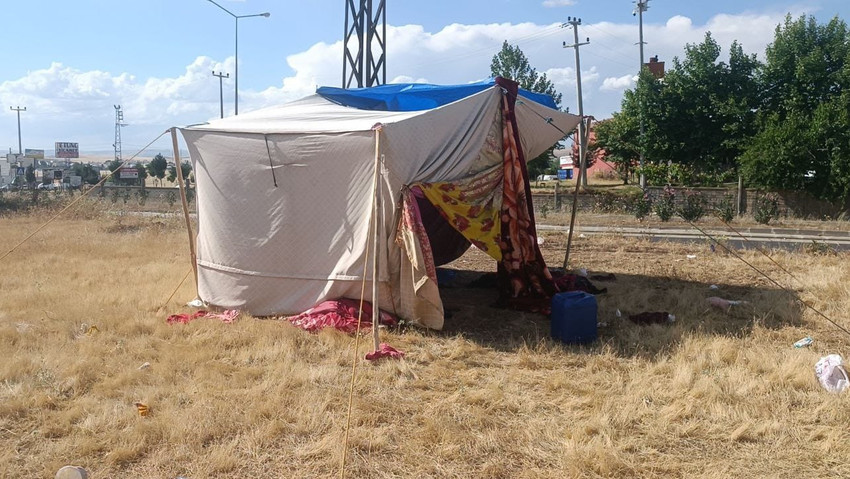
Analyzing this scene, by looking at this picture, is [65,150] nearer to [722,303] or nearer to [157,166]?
[157,166]

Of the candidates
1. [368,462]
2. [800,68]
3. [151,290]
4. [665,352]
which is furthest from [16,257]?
[800,68]

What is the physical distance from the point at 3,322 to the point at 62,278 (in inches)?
109

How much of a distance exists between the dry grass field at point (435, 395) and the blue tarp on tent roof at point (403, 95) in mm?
2662

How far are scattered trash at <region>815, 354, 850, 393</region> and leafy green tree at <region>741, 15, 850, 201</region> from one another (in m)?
18.6

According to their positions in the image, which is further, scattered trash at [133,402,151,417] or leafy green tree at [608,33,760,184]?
leafy green tree at [608,33,760,184]

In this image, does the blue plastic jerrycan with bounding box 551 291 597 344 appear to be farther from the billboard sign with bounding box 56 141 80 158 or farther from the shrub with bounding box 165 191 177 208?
the billboard sign with bounding box 56 141 80 158

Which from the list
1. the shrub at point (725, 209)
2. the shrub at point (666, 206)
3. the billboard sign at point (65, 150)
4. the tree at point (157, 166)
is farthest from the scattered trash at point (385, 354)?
the billboard sign at point (65, 150)

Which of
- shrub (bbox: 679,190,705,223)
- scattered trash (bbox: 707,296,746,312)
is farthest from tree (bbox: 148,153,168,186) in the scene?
scattered trash (bbox: 707,296,746,312)

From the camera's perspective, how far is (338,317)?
6.85 m

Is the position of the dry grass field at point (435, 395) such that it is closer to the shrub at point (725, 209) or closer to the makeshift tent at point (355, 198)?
the makeshift tent at point (355, 198)

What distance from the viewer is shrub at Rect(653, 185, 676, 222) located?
1883cm

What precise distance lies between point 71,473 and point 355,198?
385 centimetres

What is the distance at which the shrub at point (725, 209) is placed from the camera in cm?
1850

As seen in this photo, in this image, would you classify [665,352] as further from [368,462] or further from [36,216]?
[36,216]
